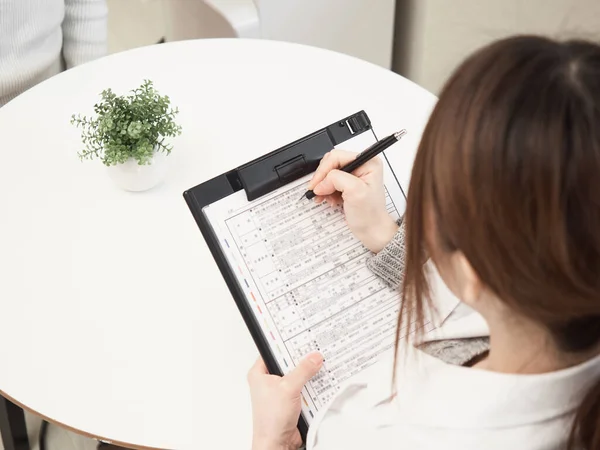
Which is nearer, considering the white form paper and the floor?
the white form paper

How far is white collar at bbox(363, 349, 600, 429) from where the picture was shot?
55cm

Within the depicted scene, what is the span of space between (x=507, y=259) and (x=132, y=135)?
583 mm

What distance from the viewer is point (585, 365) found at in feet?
1.83

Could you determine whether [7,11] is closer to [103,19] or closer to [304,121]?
[103,19]

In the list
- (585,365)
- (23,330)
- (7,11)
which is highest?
(7,11)

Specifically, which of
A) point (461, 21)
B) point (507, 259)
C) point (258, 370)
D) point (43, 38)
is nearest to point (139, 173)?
point (258, 370)

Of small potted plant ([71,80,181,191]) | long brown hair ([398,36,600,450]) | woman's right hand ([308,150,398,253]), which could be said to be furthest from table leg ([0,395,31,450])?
long brown hair ([398,36,600,450])

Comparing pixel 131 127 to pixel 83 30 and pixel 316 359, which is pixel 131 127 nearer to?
pixel 316 359

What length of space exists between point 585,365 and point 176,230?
1.91 feet

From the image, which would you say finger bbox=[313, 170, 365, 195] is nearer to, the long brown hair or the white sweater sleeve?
the long brown hair

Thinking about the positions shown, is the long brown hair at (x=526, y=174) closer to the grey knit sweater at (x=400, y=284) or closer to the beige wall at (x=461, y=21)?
the grey knit sweater at (x=400, y=284)

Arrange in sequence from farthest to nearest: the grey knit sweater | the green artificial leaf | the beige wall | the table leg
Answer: the beige wall < the table leg < the green artificial leaf < the grey knit sweater

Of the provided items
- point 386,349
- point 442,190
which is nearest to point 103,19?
point 386,349

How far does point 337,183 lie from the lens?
83 centimetres
